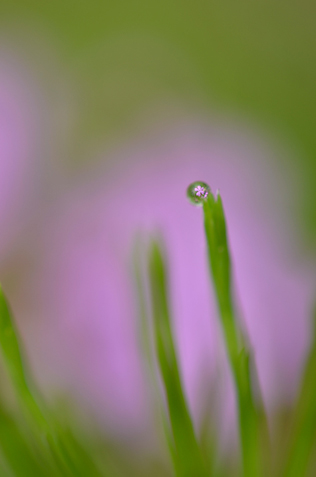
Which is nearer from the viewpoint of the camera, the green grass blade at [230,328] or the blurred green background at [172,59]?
the green grass blade at [230,328]

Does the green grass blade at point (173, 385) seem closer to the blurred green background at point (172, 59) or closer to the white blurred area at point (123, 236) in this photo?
the white blurred area at point (123, 236)

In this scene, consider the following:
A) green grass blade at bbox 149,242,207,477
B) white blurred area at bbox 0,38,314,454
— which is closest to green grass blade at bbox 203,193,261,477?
green grass blade at bbox 149,242,207,477

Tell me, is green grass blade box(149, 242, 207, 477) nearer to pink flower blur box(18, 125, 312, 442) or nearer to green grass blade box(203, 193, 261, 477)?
green grass blade box(203, 193, 261, 477)

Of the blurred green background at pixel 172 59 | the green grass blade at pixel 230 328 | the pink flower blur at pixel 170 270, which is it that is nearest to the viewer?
the green grass blade at pixel 230 328

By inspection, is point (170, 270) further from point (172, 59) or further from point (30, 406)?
point (172, 59)

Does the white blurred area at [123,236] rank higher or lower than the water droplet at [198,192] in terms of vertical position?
lower

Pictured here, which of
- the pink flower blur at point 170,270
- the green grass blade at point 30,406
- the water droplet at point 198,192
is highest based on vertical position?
the water droplet at point 198,192

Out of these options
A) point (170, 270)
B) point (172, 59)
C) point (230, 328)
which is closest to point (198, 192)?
point (230, 328)

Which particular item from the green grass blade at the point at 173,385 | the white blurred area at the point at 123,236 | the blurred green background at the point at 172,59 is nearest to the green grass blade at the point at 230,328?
the green grass blade at the point at 173,385

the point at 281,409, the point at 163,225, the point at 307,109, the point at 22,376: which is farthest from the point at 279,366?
the point at 307,109
